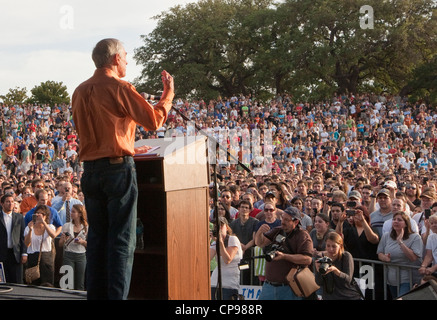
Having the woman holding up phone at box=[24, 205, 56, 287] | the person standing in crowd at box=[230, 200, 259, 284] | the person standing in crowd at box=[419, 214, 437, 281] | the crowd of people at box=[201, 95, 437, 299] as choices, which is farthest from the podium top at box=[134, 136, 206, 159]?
the woman holding up phone at box=[24, 205, 56, 287]

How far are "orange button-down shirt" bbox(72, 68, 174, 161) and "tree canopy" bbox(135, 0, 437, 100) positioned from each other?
34.9 meters

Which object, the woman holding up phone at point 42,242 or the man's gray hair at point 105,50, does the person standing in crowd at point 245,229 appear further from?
the man's gray hair at point 105,50

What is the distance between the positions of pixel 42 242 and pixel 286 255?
360 cm

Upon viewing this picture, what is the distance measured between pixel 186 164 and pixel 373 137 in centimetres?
2322

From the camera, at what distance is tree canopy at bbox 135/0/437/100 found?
3725cm

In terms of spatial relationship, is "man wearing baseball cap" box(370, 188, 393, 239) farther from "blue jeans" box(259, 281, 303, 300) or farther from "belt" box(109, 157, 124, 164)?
"belt" box(109, 157, 124, 164)

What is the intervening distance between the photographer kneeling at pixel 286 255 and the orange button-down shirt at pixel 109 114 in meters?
2.79

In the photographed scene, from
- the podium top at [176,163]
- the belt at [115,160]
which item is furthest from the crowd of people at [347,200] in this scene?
the belt at [115,160]

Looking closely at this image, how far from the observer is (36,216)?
7766 millimetres

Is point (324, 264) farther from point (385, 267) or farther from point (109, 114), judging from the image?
point (109, 114)

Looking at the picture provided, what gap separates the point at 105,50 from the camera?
10.7ft
